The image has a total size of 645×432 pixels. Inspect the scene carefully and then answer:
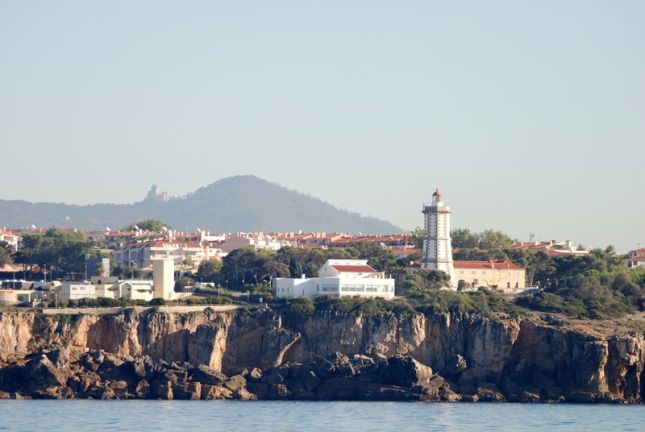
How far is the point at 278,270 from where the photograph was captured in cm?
10325

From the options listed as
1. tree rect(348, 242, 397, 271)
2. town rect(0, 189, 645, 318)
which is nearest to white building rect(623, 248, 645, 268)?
town rect(0, 189, 645, 318)

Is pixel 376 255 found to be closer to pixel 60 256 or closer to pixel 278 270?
pixel 278 270

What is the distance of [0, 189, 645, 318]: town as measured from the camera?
93688mm

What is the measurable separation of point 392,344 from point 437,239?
57.9 feet

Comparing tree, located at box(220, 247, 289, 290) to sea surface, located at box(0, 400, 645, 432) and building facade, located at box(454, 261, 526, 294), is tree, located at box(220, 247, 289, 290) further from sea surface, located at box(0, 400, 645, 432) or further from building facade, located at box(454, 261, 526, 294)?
sea surface, located at box(0, 400, 645, 432)

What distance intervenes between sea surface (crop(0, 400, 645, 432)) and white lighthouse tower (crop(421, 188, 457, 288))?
22.7 m

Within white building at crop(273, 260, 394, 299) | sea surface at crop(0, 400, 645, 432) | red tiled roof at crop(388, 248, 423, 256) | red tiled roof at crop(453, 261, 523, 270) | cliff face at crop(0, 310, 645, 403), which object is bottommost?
sea surface at crop(0, 400, 645, 432)

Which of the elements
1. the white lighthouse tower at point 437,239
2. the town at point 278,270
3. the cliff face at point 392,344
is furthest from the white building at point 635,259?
the cliff face at point 392,344

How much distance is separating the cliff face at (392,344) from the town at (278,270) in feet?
12.0

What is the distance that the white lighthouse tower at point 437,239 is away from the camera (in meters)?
102

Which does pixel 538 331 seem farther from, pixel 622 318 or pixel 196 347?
pixel 196 347

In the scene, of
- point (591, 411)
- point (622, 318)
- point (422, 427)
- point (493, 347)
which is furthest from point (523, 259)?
point (422, 427)

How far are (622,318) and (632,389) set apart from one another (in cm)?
885

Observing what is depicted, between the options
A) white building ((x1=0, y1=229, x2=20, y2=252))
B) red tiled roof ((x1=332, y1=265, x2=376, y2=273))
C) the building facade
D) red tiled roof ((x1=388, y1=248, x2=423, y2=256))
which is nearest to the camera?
red tiled roof ((x1=332, y1=265, x2=376, y2=273))
